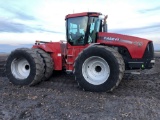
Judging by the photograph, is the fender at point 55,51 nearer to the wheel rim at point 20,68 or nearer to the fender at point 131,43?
the wheel rim at point 20,68

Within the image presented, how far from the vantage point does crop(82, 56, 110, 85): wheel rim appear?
773 cm

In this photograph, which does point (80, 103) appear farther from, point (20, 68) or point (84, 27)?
point (20, 68)

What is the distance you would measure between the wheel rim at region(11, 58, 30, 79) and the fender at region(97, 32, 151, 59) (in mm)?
3166

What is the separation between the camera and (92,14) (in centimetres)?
862

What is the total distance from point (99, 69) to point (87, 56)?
0.59 metres

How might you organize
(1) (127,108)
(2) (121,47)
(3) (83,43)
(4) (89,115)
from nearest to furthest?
(4) (89,115), (1) (127,108), (2) (121,47), (3) (83,43)

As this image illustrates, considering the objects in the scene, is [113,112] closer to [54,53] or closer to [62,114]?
[62,114]

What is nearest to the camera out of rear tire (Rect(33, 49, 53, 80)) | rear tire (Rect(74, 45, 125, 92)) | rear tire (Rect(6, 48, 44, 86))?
rear tire (Rect(74, 45, 125, 92))

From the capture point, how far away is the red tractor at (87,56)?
24.9ft

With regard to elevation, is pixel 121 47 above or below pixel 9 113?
above

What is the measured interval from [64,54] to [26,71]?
152cm

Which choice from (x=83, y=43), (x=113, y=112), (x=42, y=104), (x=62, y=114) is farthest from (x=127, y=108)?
(x=83, y=43)

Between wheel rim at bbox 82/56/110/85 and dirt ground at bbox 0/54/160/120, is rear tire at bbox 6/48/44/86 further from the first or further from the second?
wheel rim at bbox 82/56/110/85

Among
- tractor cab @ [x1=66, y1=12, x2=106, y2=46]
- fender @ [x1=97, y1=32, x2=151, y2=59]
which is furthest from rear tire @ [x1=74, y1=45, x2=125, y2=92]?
tractor cab @ [x1=66, y1=12, x2=106, y2=46]
